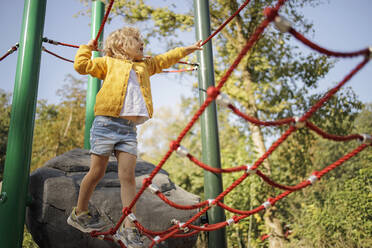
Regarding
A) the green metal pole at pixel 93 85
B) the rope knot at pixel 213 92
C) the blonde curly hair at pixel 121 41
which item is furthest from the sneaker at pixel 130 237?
the green metal pole at pixel 93 85

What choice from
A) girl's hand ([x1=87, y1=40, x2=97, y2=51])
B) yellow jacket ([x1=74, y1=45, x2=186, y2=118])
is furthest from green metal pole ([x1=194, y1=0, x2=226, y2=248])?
girl's hand ([x1=87, y1=40, x2=97, y2=51])

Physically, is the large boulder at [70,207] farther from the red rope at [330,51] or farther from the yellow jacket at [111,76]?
the red rope at [330,51]

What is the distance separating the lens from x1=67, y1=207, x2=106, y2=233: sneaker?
1801 mm

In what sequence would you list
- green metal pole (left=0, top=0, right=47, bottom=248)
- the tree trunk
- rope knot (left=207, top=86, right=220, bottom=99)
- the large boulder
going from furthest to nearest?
the tree trunk
the large boulder
green metal pole (left=0, top=0, right=47, bottom=248)
rope knot (left=207, top=86, right=220, bottom=99)

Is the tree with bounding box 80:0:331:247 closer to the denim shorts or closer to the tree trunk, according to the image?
the tree trunk

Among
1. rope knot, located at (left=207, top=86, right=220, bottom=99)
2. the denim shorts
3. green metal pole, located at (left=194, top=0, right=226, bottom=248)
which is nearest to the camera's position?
rope knot, located at (left=207, top=86, right=220, bottom=99)

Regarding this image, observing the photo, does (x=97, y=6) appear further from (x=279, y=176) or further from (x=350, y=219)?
(x=279, y=176)

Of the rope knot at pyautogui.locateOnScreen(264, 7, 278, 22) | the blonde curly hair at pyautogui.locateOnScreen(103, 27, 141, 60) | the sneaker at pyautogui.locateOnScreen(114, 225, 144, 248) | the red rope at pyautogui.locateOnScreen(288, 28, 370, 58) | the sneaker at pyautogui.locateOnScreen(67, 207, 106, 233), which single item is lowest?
the sneaker at pyautogui.locateOnScreen(114, 225, 144, 248)

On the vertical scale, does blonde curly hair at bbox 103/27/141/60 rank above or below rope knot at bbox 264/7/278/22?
above

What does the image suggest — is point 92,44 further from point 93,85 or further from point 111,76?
point 93,85

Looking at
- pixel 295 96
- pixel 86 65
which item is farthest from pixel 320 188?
pixel 86 65

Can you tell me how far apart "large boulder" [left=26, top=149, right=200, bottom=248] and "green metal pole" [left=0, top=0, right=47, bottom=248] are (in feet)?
0.71

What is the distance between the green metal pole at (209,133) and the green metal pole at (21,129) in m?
1.27

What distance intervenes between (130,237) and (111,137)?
58cm
